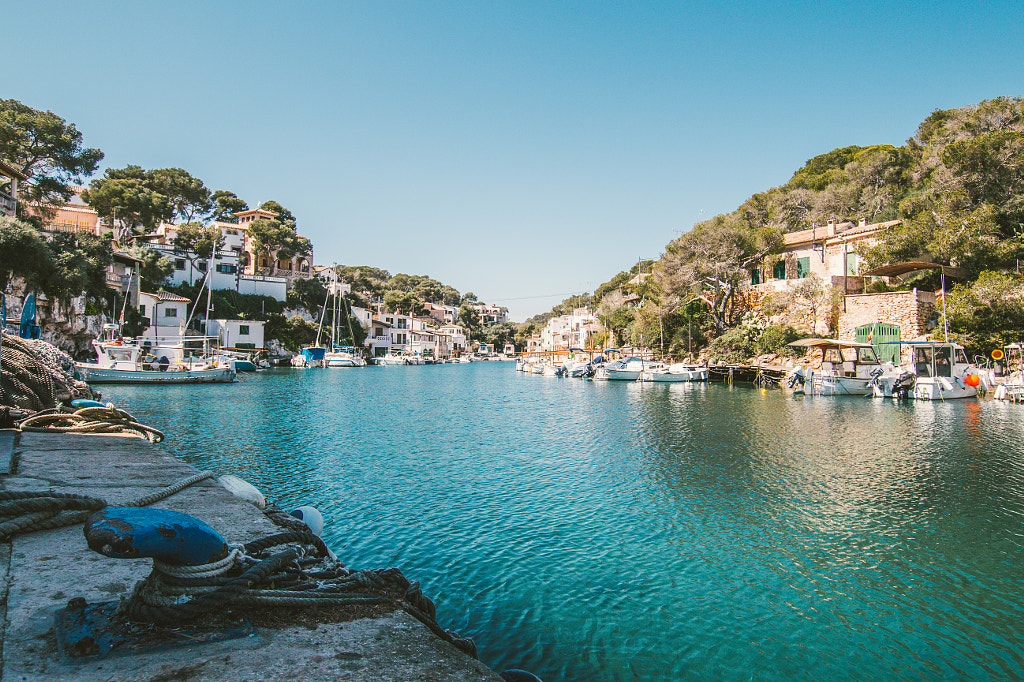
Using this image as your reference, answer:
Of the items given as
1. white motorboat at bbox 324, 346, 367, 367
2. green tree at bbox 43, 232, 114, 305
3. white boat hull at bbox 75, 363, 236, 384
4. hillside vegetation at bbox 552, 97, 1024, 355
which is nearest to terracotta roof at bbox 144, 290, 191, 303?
green tree at bbox 43, 232, 114, 305

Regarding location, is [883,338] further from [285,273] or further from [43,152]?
[285,273]

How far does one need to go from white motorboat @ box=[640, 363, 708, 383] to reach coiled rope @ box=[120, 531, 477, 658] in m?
41.6

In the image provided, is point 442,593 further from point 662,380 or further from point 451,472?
point 662,380

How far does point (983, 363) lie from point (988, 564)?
3150 centimetres

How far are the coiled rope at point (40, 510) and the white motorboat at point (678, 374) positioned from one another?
4203 centimetres

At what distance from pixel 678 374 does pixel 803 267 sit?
44.6ft

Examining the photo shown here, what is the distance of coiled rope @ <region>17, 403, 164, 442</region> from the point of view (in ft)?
29.3

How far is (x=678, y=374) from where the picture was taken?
142 feet

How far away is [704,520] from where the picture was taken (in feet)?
30.1

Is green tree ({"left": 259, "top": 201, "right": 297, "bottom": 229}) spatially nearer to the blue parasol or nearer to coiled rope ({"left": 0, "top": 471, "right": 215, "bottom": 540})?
the blue parasol

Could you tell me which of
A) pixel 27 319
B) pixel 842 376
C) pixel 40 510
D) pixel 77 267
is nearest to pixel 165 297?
pixel 77 267

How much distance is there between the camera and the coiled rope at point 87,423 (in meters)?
8.92

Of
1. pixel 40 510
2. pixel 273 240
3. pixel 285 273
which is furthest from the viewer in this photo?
pixel 285 273

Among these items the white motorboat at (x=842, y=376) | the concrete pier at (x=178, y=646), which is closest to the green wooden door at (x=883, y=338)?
the white motorboat at (x=842, y=376)
